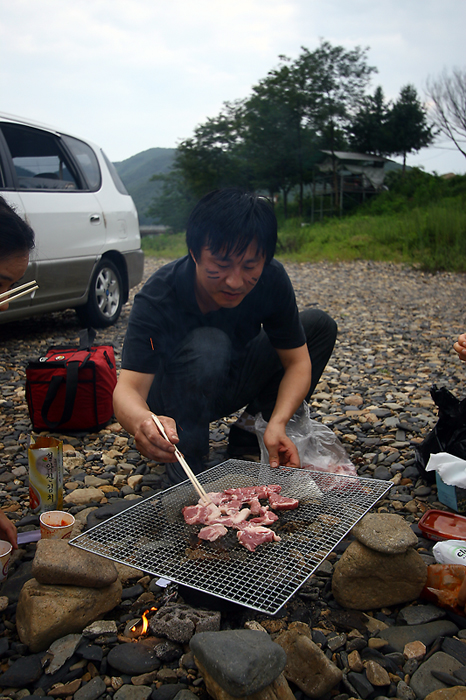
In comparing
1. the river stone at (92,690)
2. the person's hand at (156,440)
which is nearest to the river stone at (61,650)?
the river stone at (92,690)

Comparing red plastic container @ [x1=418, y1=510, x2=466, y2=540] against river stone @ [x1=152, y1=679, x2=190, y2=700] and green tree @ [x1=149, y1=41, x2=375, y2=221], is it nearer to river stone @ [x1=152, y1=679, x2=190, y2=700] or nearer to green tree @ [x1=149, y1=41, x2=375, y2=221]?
river stone @ [x1=152, y1=679, x2=190, y2=700]

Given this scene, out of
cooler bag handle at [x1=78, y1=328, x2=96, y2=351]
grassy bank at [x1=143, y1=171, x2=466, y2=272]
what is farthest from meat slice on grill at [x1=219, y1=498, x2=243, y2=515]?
grassy bank at [x1=143, y1=171, x2=466, y2=272]

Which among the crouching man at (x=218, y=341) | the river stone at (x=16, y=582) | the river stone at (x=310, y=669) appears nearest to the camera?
the river stone at (x=310, y=669)

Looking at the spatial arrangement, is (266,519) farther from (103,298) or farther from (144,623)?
(103,298)

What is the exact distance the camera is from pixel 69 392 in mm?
3307

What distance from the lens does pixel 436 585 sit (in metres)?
1.83

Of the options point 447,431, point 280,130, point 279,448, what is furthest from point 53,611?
point 280,130

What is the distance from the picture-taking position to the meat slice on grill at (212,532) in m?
1.84

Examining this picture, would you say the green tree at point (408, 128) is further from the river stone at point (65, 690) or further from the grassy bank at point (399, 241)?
the river stone at point (65, 690)

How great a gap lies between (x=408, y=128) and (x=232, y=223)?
41.7m

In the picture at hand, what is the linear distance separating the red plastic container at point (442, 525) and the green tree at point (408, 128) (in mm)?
40040

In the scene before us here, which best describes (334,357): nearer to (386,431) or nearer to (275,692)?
(386,431)

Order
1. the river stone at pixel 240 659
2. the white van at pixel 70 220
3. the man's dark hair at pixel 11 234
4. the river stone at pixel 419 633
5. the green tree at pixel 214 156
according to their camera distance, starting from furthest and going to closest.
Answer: the green tree at pixel 214 156
the white van at pixel 70 220
the man's dark hair at pixel 11 234
the river stone at pixel 419 633
the river stone at pixel 240 659

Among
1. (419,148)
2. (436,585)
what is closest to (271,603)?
(436,585)
